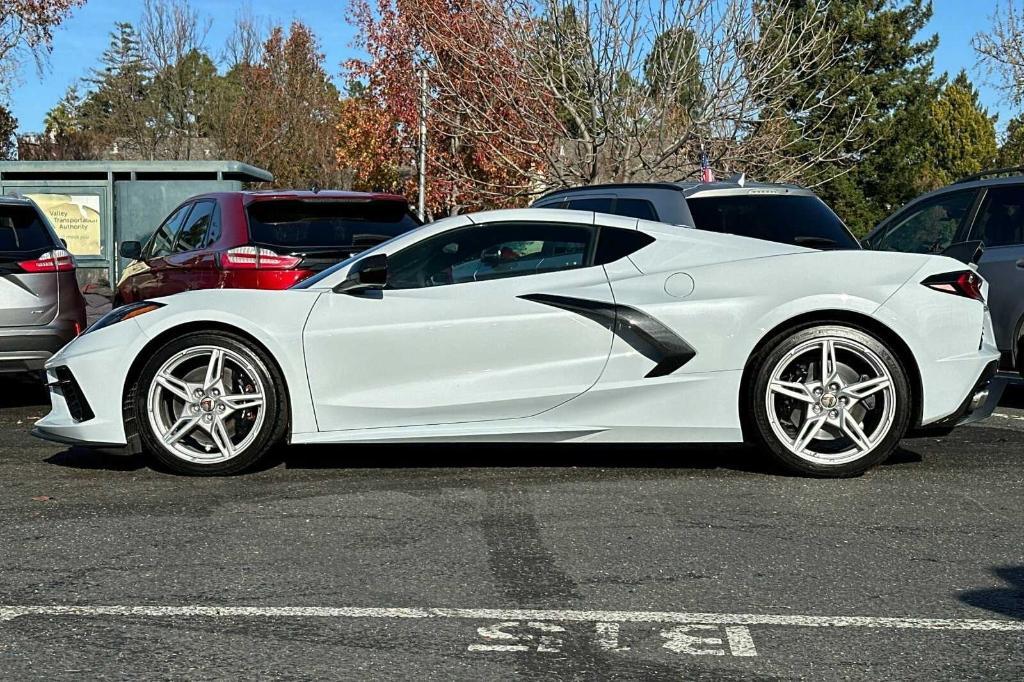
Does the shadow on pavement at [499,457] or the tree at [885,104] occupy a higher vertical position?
the tree at [885,104]

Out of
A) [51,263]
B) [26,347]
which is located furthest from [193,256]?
[26,347]

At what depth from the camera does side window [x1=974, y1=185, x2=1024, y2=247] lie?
9.38 m

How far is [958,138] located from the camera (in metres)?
66.8

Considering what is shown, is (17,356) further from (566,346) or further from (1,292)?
(566,346)

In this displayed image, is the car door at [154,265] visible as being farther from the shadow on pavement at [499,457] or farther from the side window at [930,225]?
the side window at [930,225]

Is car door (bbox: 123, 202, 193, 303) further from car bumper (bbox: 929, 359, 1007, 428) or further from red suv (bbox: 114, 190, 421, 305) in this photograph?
car bumper (bbox: 929, 359, 1007, 428)

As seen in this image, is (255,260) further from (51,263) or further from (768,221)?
(768,221)

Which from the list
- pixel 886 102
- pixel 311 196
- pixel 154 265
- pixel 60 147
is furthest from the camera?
pixel 886 102

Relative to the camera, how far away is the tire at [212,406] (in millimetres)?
6660

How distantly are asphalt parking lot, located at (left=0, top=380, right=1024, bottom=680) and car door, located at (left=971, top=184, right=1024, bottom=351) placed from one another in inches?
88.8

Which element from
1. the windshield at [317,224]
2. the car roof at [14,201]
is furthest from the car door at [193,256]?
the car roof at [14,201]

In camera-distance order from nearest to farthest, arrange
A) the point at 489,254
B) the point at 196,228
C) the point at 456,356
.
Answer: the point at 456,356
the point at 489,254
the point at 196,228

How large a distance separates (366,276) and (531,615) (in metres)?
2.80

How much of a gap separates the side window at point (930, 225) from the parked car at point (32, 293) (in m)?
5.66
